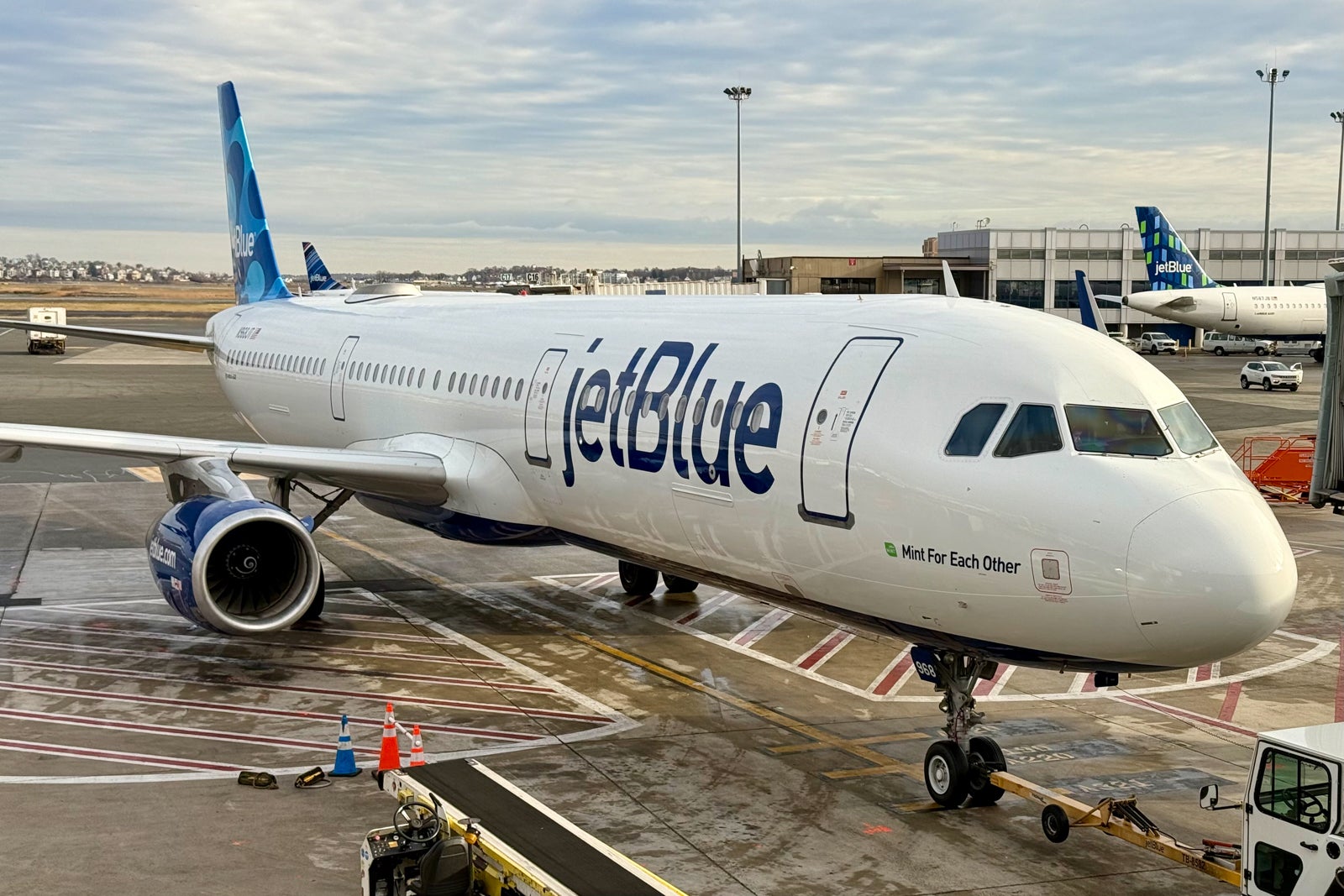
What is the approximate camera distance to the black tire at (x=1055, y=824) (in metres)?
11.3

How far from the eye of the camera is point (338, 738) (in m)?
13.8

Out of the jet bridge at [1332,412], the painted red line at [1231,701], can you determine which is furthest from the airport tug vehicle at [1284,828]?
the jet bridge at [1332,412]

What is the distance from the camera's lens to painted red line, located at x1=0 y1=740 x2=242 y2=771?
13.5m

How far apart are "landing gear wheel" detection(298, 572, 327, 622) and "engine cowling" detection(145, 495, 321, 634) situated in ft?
0.34

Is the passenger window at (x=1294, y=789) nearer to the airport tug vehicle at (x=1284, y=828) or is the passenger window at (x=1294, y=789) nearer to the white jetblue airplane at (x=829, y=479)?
the airport tug vehicle at (x=1284, y=828)

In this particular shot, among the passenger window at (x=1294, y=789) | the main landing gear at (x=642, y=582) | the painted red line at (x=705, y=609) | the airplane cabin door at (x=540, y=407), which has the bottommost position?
the painted red line at (x=705, y=609)

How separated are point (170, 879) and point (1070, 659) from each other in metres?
7.12

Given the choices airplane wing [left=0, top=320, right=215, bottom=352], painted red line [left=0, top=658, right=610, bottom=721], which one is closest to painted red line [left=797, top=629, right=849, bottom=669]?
painted red line [left=0, top=658, right=610, bottom=721]

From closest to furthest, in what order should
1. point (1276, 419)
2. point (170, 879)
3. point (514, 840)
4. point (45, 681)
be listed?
point (514, 840) < point (170, 879) < point (45, 681) < point (1276, 419)

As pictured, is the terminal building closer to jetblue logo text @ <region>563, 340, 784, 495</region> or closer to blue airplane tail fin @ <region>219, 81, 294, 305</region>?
blue airplane tail fin @ <region>219, 81, 294, 305</region>

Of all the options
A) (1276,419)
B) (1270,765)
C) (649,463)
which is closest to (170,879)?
(649,463)

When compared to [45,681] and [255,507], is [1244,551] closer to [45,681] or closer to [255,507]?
[255,507]

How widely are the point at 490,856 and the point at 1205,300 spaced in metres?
71.2

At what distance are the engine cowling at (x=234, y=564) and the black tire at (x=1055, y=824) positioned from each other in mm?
9069
